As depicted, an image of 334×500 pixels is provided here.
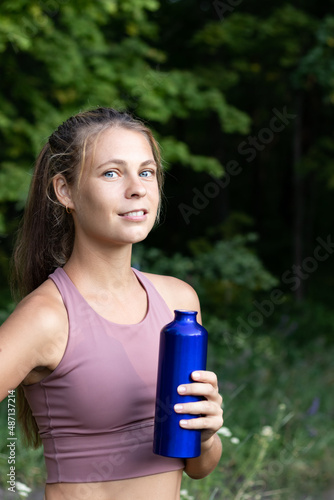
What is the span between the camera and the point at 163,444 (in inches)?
56.1

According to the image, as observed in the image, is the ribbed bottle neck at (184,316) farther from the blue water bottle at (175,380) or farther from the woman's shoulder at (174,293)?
the woman's shoulder at (174,293)

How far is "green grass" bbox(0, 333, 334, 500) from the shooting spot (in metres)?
3.98

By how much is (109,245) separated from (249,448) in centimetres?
368

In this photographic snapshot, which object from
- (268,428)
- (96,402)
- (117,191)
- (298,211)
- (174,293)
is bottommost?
(96,402)

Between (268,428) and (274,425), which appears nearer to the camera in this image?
(268,428)

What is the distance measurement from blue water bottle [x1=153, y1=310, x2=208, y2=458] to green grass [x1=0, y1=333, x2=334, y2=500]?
1569 mm

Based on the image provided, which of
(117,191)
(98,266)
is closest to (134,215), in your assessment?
(117,191)

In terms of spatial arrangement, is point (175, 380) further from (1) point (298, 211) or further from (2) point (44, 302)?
(1) point (298, 211)

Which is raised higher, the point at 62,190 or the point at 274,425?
the point at 62,190

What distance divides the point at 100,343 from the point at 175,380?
200mm

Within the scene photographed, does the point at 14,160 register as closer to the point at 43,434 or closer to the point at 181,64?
the point at 181,64

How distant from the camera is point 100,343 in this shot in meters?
1.48

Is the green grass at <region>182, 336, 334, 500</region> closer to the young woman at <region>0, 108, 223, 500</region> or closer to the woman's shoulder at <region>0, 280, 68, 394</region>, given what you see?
the young woman at <region>0, 108, 223, 500</region>

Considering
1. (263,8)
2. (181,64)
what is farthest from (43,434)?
(263,8)
